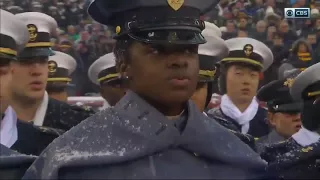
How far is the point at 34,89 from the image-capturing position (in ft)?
14.2

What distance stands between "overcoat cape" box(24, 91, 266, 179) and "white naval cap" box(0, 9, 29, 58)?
769 millimetres

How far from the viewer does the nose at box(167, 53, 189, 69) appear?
2344mm

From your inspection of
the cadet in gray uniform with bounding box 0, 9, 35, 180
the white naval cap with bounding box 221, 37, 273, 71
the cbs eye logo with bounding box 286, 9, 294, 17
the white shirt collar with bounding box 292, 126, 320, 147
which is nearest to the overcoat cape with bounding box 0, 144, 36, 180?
the cadet in gray uniform with bounding box 0, 9, 35, 180

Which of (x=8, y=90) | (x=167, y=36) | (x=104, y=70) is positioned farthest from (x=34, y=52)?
(x=167, y=36)

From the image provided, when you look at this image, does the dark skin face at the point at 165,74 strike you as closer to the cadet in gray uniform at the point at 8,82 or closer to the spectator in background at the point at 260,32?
the cadet in gray uniform at the point at 8,82

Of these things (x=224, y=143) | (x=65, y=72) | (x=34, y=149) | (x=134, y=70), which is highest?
(x=134, y=70)

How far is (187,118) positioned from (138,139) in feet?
0.58

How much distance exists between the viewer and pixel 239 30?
1088 cm

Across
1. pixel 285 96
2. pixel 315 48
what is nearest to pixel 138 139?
pixel 285 96

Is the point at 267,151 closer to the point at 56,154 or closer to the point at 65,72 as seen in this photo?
the point at 56,154

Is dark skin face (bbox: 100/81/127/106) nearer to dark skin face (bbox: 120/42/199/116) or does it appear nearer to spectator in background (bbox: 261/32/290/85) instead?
dark skin face (bbox: 120/42/199/116)

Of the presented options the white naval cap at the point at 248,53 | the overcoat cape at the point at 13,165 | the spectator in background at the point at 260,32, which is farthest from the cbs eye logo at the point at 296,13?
the overcoat cape at the point at 13,165

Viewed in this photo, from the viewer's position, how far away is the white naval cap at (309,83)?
12.1 feet

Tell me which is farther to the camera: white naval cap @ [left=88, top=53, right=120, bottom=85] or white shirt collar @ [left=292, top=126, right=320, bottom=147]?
white naval cap @ [left=88, top=53, right=120, bottom=85]
